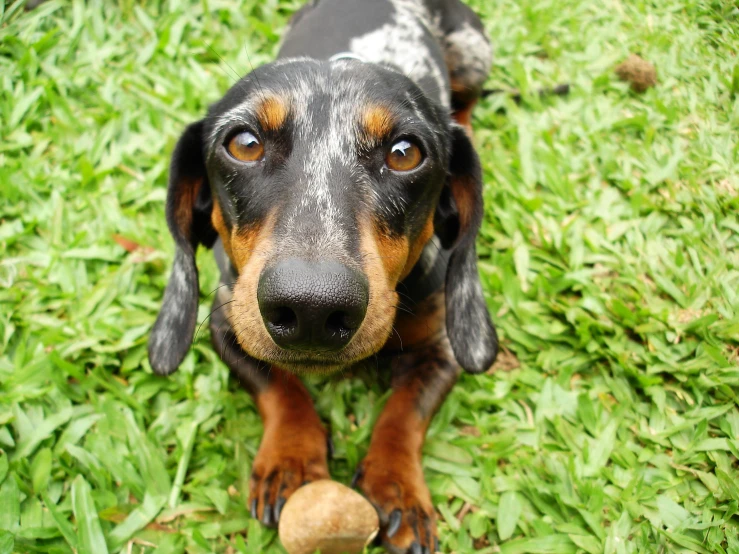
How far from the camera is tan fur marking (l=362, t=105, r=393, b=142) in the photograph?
6.99 feet

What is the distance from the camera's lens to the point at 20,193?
340 centimetres

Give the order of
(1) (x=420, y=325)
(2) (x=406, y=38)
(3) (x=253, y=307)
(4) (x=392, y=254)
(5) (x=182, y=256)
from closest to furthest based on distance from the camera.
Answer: (3) (x=253, y=307) < (4) (x=392, y=254) < (5) (x=182, y=256) < (1) (x=420, y=325) < (2) (x=406, y=38)

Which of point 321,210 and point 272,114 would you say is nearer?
point 321,210

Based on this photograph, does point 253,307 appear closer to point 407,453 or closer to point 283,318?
point 283,318

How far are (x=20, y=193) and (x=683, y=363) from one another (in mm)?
3732

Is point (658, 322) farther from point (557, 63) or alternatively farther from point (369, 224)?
point (557, 63)

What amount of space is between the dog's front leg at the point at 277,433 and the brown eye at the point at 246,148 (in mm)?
848

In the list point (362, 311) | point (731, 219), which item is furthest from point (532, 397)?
point (362, 311)

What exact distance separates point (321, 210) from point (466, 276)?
94cm

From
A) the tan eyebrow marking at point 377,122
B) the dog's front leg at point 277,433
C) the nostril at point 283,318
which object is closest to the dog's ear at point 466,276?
the tan eyebrow marking at point 377,122

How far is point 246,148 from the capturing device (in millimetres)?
2178

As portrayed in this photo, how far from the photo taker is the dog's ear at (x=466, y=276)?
8.27 feet

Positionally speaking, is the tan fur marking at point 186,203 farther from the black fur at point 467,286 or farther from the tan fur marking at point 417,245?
the black fur at point 467,286

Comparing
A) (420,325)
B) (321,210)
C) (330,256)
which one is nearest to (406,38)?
(420,325)
